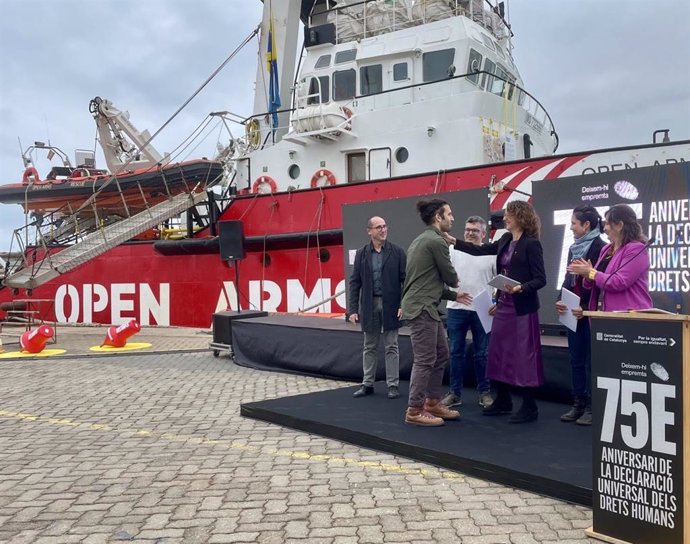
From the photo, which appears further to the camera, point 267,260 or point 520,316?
point 267,260

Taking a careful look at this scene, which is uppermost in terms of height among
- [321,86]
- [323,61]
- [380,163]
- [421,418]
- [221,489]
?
[323,61]

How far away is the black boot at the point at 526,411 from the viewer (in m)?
4.25

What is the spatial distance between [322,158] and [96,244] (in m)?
4.80

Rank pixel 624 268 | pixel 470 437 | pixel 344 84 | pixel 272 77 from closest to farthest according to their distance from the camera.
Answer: pixel 624 268, pixel 470 437, pixel 344 84, pixel 272 77

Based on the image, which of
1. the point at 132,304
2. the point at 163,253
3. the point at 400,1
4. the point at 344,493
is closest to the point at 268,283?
the point at 163,253

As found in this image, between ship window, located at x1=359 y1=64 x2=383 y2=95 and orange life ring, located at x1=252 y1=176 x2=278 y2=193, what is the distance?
233cm

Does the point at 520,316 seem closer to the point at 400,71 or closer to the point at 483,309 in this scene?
the point at 483,309

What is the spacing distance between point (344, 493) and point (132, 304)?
10516 mm

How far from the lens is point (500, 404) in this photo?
4.52m

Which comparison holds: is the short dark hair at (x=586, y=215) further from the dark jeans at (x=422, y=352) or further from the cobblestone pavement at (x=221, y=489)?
the cobblestone pavement at (x=221, y=489)

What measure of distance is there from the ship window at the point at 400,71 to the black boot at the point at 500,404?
783 centimetres

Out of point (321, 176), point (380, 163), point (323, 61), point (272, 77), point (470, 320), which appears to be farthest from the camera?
point (272, 77)

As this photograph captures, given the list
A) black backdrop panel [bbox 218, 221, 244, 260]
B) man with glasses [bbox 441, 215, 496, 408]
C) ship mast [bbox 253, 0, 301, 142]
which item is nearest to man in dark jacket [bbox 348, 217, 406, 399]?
man with glasses [bbox 441, 215, 496, 408]

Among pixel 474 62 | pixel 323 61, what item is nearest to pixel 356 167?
pixel 323 61
